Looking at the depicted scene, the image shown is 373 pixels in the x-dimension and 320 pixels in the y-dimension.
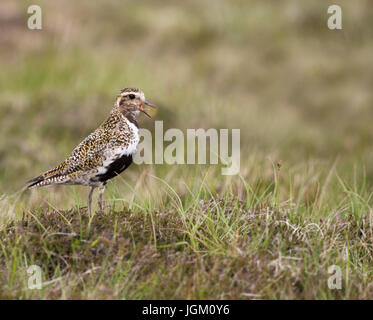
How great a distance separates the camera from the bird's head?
547 centimetres

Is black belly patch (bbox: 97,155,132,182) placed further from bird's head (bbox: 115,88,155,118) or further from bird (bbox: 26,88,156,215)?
bird's head (bbox: 115,88,155,118)

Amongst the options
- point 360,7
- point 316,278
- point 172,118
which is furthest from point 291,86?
point 316,278

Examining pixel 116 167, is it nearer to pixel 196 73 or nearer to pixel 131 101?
pixel 131 101

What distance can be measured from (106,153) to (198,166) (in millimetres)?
1725

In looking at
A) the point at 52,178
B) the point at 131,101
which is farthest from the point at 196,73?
the point at 52,178

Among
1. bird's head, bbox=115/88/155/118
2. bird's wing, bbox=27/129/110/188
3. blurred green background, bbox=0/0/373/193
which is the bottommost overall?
bird's wing, bbox=27/129/110/188

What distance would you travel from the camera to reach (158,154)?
32.4 ft

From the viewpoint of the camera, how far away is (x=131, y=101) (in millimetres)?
5477

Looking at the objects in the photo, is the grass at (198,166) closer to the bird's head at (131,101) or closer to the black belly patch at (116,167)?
the black belly patch at (116,167)

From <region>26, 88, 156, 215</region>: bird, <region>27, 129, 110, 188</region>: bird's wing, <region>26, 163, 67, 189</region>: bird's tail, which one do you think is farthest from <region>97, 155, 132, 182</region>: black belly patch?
<region>26, 163, 67, 189</region>: bird's tail

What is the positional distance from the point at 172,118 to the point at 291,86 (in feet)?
18.8

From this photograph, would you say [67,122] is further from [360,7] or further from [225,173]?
[360,7]

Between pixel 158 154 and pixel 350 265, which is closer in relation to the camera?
pixel 350 265

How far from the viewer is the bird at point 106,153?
5273mm
